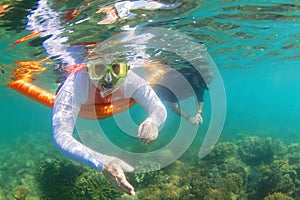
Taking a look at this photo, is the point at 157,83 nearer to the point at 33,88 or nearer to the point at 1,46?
the point at 33,88

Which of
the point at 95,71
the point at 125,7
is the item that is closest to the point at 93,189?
the point at 95,71

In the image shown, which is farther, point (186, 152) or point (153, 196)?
point (186, 152)

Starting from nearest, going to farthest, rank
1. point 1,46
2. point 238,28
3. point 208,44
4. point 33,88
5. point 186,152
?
1. point 33,88
2. point 1,46
3. point 238,28
4. point 208,44
5. point 186,152

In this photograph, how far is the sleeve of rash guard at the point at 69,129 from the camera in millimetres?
3749

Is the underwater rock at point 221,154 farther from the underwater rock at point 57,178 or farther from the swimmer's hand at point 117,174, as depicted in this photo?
the swimmer's hand at point 117,174

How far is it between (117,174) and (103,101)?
2827mm

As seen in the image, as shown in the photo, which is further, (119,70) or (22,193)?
(22,193)

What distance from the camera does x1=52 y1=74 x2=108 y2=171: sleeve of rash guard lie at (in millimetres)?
3749

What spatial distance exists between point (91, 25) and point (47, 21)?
1427 mm

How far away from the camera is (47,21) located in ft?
26.4

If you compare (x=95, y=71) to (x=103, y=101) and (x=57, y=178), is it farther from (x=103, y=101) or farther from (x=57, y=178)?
(x=57, y=178)

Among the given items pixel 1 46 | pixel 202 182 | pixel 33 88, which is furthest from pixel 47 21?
pixel 202 182

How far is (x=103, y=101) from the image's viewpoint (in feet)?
19.3

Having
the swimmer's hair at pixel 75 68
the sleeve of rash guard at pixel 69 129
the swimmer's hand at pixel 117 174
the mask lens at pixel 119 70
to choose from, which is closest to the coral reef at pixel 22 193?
the swimmer's hair at pixel 75 68
